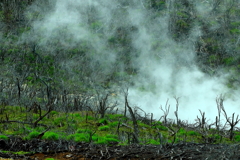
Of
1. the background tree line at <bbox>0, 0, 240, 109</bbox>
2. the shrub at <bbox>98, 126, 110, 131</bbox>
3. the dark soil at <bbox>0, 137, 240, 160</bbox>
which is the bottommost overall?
the dark soil at <bbox>0, 137, 240, 160</bbox>

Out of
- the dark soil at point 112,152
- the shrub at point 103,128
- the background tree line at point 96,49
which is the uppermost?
the background tree line at point 96,49

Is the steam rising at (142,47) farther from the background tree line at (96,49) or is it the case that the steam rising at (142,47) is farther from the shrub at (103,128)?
the shrub at (103,128)

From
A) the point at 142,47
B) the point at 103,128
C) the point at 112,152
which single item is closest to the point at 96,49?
the point at 142,47

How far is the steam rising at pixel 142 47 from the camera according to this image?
2327 cm

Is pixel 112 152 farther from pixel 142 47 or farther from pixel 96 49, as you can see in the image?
pixel 142 47

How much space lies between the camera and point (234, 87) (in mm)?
25078

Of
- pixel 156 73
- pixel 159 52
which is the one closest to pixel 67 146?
pixel 156 73

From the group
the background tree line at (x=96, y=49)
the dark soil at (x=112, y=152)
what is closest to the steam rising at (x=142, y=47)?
the background tree line at (x=96, y=49)

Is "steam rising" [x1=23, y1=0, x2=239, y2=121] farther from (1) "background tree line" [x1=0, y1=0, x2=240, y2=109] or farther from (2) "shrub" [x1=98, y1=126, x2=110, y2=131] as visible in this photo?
(2) "shrub" [x1=98, y1=126, x2=110, y2=131]

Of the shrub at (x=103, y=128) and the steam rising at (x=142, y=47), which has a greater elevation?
the steam rising at (x=142, y=47)

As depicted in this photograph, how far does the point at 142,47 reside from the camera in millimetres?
34062

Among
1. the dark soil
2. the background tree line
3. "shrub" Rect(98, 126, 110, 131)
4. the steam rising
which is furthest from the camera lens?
the background tree line

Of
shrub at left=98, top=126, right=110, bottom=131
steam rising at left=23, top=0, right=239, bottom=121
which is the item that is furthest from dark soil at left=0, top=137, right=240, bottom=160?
steam rising at left=23, top=0, right=239, bottom=121

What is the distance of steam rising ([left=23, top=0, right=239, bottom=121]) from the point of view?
2327 centimetres
